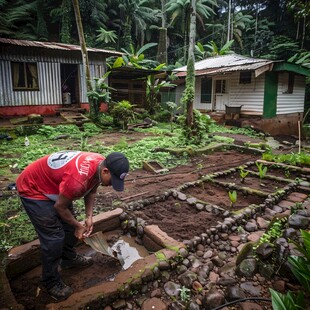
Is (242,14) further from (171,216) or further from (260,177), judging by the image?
(171,216)

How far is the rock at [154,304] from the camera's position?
2.46 meters

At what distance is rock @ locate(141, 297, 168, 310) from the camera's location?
2.46 metres

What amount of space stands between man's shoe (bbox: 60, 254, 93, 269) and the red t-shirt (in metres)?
1.02

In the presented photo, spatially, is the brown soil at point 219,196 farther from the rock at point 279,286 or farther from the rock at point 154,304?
the rock at point 154,304

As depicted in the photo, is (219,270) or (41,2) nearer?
(219,270)

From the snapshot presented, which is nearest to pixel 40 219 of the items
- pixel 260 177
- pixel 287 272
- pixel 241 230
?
pixel 287 272

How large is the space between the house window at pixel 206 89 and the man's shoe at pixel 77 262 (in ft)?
48.6

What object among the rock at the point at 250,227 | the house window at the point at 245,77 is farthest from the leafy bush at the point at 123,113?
the rock at the point at 250,227

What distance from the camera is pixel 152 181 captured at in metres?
5.69

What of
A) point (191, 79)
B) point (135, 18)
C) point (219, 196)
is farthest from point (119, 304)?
point (135, 18)

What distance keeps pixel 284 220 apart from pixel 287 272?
1.18 m

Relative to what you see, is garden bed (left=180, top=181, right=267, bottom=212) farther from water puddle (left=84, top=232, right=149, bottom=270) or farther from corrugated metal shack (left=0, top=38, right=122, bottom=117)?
corrugated metal shack (left=0, top=38, right=122, bottom=117)

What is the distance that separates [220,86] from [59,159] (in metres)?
14.9

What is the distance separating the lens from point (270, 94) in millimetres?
13844
